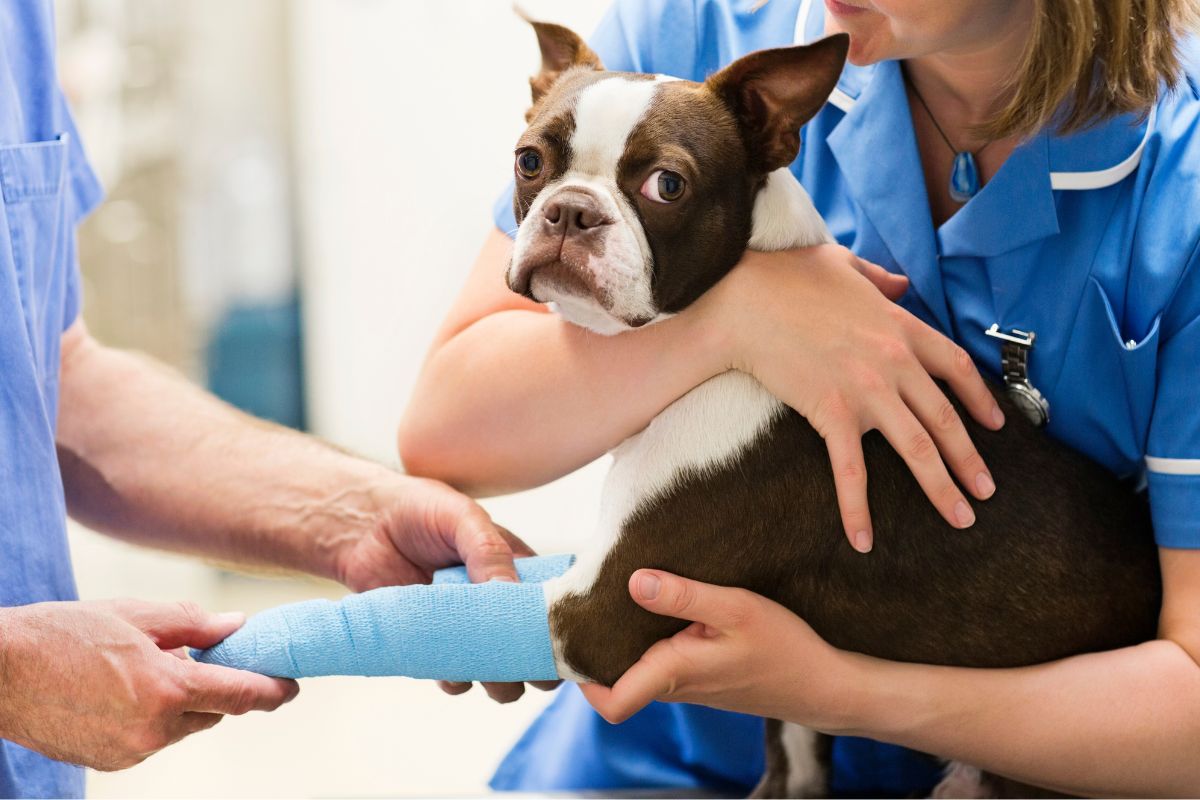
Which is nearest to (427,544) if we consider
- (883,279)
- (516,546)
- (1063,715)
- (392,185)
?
(516,546)

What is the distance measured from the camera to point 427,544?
4.53 ft

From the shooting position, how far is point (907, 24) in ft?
3.74

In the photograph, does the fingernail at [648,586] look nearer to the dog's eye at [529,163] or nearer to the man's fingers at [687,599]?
the man's fingers at [687,599]

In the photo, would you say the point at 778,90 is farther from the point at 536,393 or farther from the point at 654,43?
the point at 536,393

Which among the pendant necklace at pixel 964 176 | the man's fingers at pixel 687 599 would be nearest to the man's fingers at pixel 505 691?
the man's fingers at pixel 687 599

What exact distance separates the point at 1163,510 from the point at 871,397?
30cm

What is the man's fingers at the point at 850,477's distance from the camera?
118 centimetres

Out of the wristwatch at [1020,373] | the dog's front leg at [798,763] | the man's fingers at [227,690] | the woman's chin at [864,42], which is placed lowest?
the dog's front leg at [798,763]

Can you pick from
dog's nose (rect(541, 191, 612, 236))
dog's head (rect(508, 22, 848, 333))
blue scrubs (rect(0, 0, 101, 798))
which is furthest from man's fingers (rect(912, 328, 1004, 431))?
blue scrubs (rect(0, 0, 101, 798))

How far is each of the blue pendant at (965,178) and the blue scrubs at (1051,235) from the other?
1.9 inches

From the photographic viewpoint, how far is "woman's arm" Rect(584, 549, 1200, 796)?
3.81ft

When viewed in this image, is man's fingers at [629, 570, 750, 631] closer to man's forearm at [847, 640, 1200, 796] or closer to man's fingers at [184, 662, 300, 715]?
man's forearm at [847, 640, 1200, 796]

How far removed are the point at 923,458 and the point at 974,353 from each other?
167mm

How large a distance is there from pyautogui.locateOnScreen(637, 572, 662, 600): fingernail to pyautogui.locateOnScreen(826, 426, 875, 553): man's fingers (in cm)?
20
